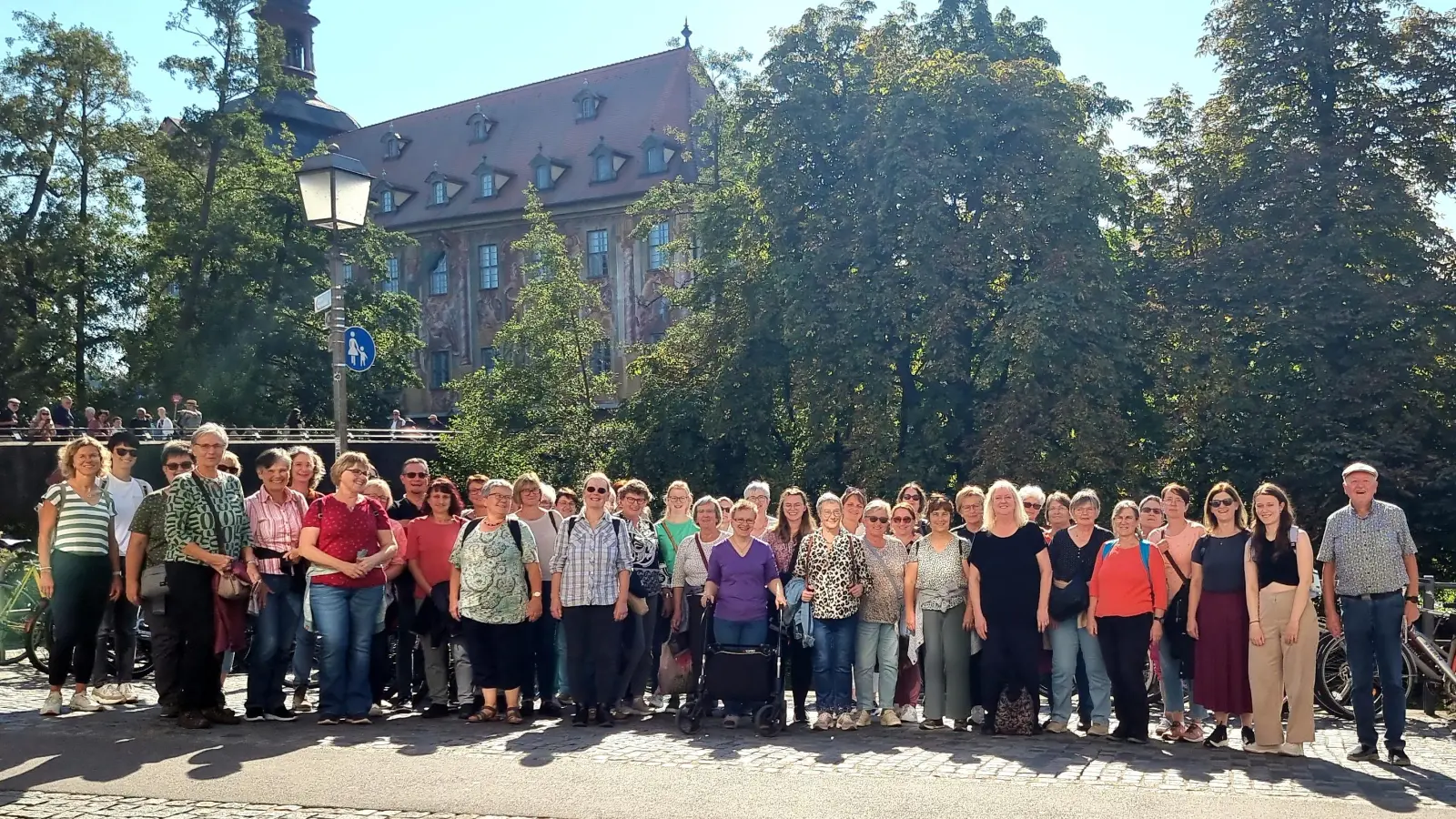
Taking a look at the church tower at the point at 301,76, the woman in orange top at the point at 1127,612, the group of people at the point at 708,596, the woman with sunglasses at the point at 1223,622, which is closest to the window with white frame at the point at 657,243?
the church tower at the point at 301,76

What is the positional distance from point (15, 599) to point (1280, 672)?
1152cm

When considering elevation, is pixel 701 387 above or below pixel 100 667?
above

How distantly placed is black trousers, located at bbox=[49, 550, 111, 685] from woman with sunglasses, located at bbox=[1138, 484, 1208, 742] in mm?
7470

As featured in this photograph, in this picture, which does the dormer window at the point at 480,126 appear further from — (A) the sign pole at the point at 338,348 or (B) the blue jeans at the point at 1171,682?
(B) the blue jeans at the point at 1171,682

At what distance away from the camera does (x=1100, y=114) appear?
28.1m

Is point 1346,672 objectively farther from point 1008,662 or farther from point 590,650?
point 590,650

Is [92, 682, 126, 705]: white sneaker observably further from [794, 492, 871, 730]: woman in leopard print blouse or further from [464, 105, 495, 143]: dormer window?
[464, 105, 495, 143]: dormer window

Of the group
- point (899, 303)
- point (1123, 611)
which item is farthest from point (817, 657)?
point (899, 303)

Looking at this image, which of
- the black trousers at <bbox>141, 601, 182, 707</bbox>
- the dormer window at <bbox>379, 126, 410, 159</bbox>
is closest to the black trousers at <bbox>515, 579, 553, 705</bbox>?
the black trousers at <bbox>141, 601, 182, 707</bbox>

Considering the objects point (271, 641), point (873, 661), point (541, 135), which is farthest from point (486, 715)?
point (541, 135)

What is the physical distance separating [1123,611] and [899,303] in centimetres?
1575

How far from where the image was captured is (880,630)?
10023 millimetres

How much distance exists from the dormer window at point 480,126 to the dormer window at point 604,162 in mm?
8604

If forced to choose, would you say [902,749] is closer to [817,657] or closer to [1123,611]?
[817,657]
